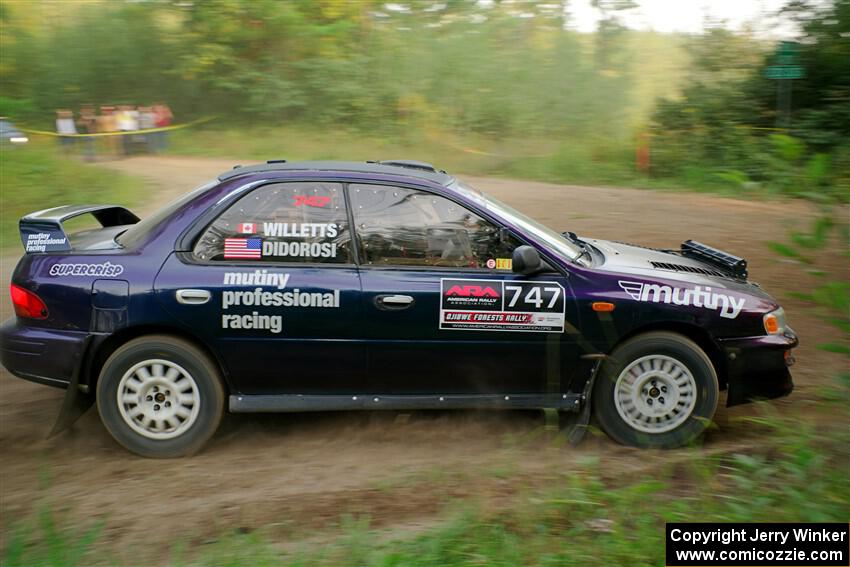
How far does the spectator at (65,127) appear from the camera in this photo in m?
19.3

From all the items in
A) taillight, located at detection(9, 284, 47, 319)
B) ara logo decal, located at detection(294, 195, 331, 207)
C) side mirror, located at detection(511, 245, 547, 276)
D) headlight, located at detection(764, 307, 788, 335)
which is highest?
ara logo decal, located at detection(294, 195, 331, 207)

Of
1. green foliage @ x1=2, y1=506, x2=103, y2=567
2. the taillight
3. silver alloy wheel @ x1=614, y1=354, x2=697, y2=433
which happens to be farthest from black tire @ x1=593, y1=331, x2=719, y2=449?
the taillight

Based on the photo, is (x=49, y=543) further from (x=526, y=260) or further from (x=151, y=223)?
(x=526, y=260)

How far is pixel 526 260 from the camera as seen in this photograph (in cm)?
482

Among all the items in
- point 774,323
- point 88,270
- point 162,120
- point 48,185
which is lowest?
point 774,323

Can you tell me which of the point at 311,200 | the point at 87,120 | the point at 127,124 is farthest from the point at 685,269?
the point at 87,120

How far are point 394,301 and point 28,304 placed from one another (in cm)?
214

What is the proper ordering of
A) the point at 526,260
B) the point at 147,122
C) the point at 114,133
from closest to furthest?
the point at 526,260, the point at 114,133, the point at 147,122

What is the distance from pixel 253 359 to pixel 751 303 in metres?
2.97

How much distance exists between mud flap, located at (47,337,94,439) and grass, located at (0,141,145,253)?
728 cm

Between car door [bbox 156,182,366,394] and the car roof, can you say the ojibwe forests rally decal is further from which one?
the car roof

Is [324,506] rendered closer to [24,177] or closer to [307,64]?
[24,177]

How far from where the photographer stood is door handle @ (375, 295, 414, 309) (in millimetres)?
4875

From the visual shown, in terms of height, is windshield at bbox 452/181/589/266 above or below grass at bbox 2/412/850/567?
above
